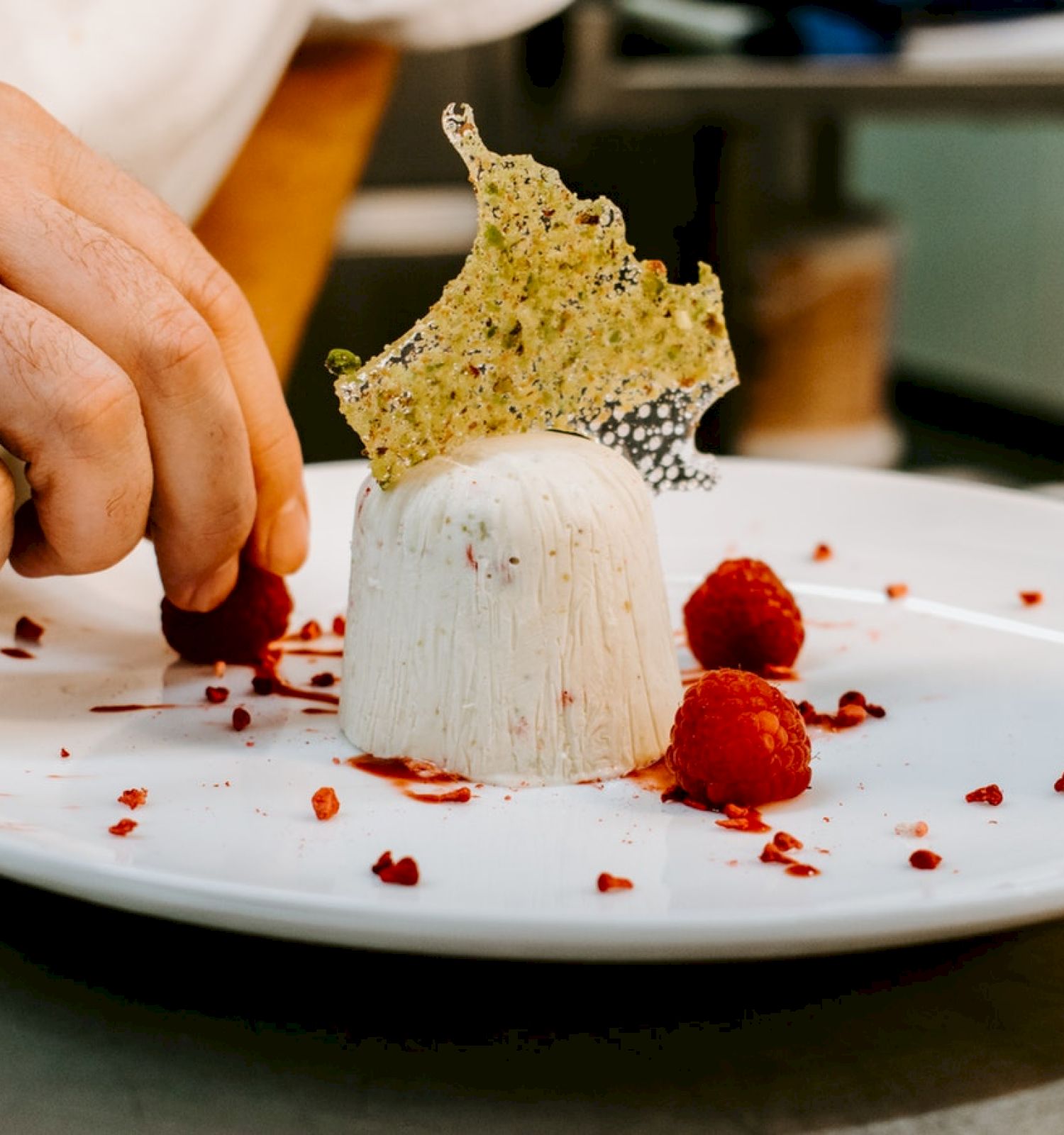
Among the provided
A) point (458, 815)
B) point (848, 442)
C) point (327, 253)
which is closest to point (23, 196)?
point (458, 815)

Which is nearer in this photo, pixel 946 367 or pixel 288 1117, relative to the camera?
pixel 288 1117

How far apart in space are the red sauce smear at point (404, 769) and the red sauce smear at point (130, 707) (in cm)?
16

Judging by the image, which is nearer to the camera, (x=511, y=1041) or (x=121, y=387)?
(x=511, y=1041)

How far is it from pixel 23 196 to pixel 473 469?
0.33m

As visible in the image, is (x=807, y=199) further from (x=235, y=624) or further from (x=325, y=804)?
(x=325, y=804)

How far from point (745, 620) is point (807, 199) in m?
3.84

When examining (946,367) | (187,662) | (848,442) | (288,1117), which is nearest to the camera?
(288,1117)

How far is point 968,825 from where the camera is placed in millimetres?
888

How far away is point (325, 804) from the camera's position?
2.96 feet

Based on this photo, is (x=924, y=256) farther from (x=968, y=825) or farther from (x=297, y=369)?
(x=968, y=825)

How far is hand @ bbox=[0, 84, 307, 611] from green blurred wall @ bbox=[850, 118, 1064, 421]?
12.4ft

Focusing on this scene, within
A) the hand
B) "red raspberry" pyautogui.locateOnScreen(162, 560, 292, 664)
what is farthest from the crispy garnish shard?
"red raspberry" pyautogui.locateOnScreen(162, 560, 292, 664)

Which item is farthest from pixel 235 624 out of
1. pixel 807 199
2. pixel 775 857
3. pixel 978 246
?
pixel 978 246

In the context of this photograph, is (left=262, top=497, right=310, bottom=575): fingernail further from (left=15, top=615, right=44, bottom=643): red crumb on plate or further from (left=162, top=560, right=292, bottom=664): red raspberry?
(left=15, top=615, right=44, bottom=643): red crumb on plate
